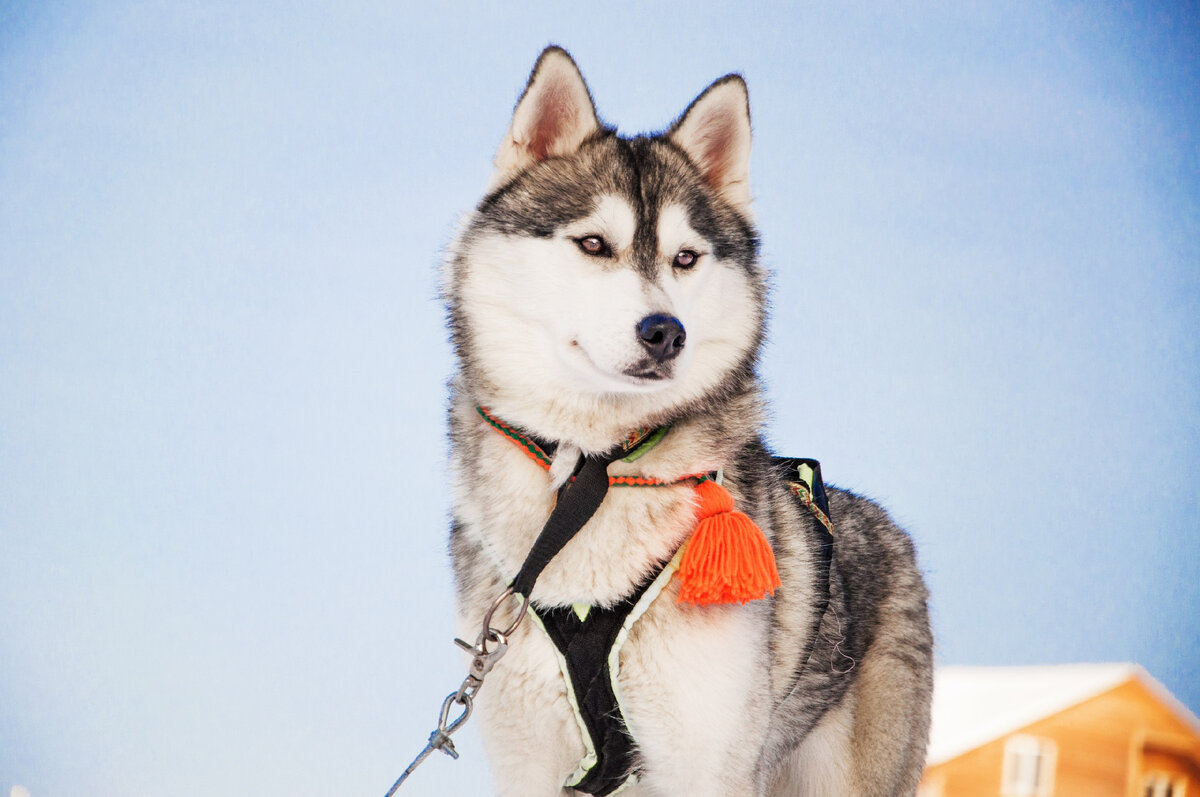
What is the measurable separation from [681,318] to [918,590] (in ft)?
4.97

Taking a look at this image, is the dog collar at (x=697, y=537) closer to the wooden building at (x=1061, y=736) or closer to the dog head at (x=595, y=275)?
the dog head at (x=595, y=275)

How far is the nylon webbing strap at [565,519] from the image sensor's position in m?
2.28

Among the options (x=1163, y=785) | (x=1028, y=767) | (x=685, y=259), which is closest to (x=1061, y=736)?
(x=1028, y=767)

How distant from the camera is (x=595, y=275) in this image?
7.88 feet

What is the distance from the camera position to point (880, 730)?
3.03m

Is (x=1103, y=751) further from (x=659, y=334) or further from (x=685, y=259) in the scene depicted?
(x=659, y=334)

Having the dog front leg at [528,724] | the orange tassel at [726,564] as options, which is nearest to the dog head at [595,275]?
the orange tassel at [726,564]

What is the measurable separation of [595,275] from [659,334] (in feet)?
0.83

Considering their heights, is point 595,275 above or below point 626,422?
above

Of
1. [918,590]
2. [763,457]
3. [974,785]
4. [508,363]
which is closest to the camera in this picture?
[508,363]

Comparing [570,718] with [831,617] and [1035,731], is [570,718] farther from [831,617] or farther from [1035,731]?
[1035,731]

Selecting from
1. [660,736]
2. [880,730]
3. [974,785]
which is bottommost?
[974,785]

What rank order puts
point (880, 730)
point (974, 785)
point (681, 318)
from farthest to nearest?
point (974, 785)
point (880, 730)
point (681, 318)

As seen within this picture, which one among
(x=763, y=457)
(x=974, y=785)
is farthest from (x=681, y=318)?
(x=974, y=785)
